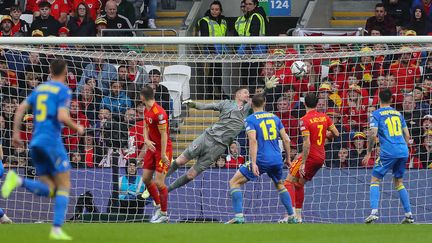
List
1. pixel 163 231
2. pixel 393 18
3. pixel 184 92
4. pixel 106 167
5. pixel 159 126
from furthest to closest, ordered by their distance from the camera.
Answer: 1. pixel 393 18
2. pixel 184 92
3. pixel 106 167
4. pixel 159 126
5. pixel 163 231

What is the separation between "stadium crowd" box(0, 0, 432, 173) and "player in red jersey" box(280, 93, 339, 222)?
42.5 inches

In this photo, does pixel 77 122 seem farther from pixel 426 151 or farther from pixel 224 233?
pixel 426 151

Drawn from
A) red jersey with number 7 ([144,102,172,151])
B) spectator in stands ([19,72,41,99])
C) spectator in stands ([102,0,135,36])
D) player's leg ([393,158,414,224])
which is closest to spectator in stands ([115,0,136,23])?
spectator in stands ([102,0,135,36])

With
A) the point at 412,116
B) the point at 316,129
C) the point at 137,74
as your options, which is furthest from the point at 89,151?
the point at 412,116

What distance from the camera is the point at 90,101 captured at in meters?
19.5

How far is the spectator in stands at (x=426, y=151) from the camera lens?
19.0 meters

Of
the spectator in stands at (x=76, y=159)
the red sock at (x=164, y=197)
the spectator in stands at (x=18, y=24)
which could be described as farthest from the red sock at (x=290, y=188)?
the spectator in stands at (x=18, y=24)

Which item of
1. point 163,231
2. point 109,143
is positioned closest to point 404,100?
point 109,143

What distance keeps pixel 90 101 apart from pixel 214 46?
2436 mm

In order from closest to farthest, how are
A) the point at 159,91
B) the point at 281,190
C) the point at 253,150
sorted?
the point at 253,150, the point at 281,190, the point at 159,91

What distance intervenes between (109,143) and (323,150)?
12.0ft

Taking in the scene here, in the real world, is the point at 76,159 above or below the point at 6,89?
below

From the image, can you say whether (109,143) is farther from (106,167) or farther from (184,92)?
(184,92)

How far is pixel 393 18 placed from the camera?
23281 millimetres
